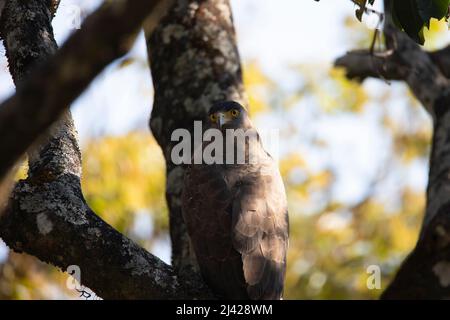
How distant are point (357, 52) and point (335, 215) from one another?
4.60 m

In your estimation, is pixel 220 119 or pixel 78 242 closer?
pixel 78 242

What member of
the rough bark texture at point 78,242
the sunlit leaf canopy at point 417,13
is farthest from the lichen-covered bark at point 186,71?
the sunlit leaf canopy at point 417,13

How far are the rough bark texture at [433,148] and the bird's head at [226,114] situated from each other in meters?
1.40

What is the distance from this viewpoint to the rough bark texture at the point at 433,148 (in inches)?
143

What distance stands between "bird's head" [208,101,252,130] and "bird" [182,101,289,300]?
1.26 feet

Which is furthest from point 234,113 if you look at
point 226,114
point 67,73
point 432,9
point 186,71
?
point 67,73

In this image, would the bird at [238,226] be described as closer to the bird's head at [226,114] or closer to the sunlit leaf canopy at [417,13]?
the bird's head at [226,114]

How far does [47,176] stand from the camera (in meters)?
4.02

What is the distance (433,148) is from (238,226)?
1691 mm

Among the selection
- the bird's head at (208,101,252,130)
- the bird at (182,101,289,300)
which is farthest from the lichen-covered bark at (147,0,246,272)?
the bird at (182,101,289,300)

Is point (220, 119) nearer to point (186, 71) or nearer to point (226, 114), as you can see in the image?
point (226, 114)

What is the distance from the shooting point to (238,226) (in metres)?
4.45
